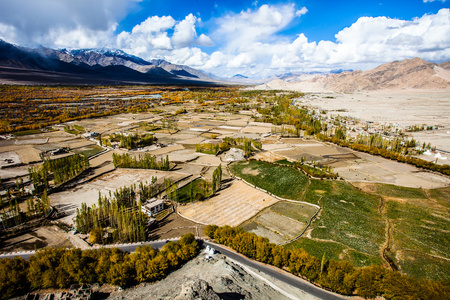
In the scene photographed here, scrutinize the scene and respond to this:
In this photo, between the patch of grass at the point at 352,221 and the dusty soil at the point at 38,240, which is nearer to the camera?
the dusty soil at the point at 38,240

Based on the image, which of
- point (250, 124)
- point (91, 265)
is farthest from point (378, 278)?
point (250, 124)

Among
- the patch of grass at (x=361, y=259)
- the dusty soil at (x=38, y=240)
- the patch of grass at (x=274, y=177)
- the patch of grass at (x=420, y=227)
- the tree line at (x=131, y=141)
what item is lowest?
the patch of grass at (x=361, y=259)

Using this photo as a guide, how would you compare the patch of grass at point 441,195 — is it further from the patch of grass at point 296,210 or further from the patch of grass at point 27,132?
the patch of grass at point 27,132

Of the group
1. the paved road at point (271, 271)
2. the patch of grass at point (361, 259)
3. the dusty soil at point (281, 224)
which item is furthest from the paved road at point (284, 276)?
the dusty soil at point (281, 224)

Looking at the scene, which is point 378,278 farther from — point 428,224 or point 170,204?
point 170,204

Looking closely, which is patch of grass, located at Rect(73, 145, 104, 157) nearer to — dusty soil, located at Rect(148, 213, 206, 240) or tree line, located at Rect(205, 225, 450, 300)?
dusty soil, located at Rect(148, 213, 206, 240)

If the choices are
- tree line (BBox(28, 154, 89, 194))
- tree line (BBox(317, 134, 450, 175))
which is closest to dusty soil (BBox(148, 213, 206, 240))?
tree line (BBox(28, 154, 89, 194))
